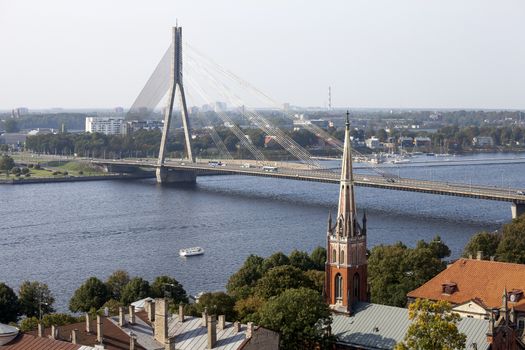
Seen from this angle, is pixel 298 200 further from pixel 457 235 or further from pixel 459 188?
pixel 457 235

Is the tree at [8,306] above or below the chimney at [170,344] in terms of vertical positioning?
below

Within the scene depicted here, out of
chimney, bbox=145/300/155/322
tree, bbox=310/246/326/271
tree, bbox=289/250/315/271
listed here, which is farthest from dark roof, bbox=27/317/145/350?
tree, bbox=310/246/326/271

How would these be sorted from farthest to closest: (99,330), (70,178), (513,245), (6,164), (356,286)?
(6,164)
(70,178)
(513,245)
(356,286)
(99,330)

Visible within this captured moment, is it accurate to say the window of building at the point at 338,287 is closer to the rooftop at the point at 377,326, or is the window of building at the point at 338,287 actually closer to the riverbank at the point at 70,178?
the rooftop at the point at 377,326

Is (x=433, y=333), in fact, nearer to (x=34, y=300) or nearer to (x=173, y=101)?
(x=34, y=300)

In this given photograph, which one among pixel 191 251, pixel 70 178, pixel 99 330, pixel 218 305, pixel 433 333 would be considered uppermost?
pixel 433 333

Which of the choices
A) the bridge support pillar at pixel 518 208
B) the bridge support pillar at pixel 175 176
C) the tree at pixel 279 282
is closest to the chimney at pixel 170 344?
the tree at pixel 279 282

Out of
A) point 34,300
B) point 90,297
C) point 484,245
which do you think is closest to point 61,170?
point 484,245
